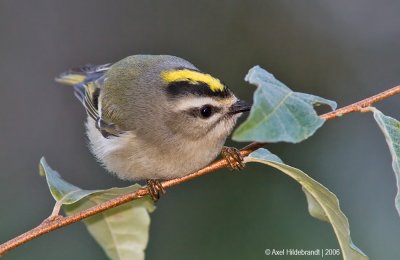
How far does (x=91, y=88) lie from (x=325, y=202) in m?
1.87

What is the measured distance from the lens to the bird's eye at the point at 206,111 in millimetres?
2592

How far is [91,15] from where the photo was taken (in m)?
7.09

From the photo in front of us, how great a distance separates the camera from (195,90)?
2561 mm

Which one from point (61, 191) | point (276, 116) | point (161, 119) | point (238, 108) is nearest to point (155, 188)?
point (161, 119)

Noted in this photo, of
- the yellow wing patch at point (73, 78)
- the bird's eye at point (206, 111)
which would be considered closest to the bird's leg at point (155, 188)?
the bird's eye at point (206, 111)

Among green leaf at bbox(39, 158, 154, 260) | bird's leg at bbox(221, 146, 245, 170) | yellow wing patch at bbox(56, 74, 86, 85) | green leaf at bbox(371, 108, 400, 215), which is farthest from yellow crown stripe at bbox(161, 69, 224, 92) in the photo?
yellow wing patch at bbox(56, 74, 86, 85)

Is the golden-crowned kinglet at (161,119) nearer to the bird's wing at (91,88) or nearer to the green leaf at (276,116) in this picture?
the bird's wing at (91,88)

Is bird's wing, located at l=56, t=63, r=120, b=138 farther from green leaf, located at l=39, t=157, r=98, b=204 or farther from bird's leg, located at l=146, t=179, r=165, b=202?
green leaf, located at l=39, t=157, r=98, b=204

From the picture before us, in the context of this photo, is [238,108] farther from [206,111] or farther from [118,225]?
[118,225]

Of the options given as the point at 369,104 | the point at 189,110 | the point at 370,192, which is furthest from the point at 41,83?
the point at 369,104

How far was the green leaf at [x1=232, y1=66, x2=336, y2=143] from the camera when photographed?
128cm

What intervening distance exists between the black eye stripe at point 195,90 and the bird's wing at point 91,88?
1.25 ft

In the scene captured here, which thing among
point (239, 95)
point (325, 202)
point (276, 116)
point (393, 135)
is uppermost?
point (276, 116)

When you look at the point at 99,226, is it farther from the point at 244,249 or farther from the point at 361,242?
the point at 361,242
